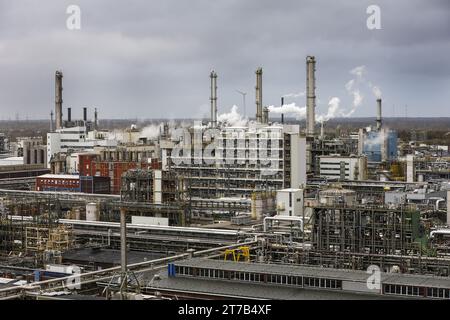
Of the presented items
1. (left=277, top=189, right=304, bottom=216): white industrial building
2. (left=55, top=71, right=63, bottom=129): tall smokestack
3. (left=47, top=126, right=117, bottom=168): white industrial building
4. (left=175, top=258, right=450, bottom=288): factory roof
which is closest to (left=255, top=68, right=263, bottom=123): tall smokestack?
(left=47, top=126, right=117, bottom=168): white industrial building

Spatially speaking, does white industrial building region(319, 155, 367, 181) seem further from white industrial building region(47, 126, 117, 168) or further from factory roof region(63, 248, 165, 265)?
factory roof region(63, 248, 165, 265)

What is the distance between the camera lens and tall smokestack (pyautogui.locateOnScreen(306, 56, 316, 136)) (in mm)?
43875

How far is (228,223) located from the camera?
26703mm

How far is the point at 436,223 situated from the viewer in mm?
23828

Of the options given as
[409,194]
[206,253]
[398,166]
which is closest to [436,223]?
[409,194]

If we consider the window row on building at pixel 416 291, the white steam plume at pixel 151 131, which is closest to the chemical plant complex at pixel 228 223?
the window row on building at pixel 416 291

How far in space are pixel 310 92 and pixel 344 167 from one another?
709cm

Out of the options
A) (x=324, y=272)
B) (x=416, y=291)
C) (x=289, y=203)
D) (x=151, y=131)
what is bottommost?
(x=416, y=291)

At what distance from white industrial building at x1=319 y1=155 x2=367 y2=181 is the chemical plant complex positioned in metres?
0.08

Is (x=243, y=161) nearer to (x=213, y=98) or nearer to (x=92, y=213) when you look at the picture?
(x=92, y=213)

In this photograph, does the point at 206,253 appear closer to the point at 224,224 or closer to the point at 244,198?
the point at 224,224

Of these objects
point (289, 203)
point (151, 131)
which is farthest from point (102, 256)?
point (151, 131)

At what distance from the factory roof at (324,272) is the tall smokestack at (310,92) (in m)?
27.7
